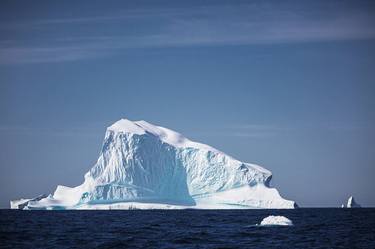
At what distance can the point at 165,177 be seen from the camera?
9538 cm

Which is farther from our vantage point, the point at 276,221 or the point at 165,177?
the point at 165,177

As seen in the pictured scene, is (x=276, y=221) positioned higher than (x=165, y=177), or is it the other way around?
(x=165, y=177)

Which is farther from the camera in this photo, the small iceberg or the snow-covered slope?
the snow-covered slope

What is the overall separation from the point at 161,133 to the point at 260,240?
66.4m

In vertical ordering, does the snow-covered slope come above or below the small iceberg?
above

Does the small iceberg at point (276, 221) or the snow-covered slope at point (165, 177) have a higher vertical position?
the snow-covered slope at point (165, 177)

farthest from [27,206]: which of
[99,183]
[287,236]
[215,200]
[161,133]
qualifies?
[287,236]

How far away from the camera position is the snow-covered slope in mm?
91938

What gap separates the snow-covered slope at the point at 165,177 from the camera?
3620 inches

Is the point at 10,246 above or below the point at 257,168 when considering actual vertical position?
below

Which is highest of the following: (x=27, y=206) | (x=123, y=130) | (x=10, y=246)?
(x=123, y=130)

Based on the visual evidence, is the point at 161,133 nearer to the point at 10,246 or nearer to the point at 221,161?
the point at 221,161

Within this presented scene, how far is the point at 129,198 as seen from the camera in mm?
92500

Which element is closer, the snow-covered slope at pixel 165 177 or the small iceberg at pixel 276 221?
the small iceberg at pixel 276 221
